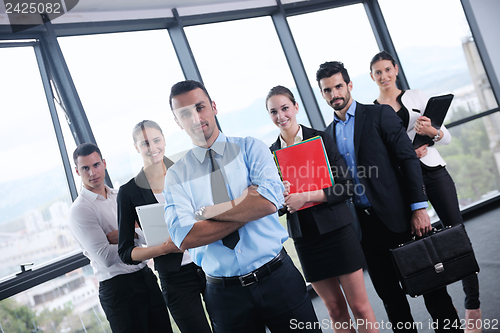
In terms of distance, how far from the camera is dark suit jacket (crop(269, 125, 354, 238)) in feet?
5.75

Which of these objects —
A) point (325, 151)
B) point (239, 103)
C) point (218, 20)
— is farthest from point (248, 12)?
point (325, 151)

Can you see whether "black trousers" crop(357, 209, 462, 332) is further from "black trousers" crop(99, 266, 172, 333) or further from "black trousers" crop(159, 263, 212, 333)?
"black trousers" crop(99, 266, 172, 333)

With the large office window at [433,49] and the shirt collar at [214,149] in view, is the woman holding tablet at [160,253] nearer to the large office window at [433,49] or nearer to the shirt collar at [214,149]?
the shirt collar at [214,149]

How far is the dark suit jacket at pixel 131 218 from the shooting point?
1727 mm

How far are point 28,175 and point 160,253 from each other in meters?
1.42

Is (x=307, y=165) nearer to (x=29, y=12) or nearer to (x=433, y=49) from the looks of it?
(x=29, y=12)

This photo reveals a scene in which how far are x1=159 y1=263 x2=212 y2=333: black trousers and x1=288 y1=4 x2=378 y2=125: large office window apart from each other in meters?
2.46

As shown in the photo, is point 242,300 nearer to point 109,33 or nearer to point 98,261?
point 98,261

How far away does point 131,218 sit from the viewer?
1736 millimetres

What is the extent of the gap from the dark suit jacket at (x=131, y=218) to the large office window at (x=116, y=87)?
1.78 feet

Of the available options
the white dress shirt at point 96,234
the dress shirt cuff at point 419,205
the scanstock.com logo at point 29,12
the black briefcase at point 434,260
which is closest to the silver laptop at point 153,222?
the white dress shirt at point 96,234

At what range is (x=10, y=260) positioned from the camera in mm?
2225

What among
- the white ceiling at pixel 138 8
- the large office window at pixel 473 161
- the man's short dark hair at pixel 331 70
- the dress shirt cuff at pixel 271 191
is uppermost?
the white ceiling at pixel 138 8

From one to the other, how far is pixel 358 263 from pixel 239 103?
2078 mm
